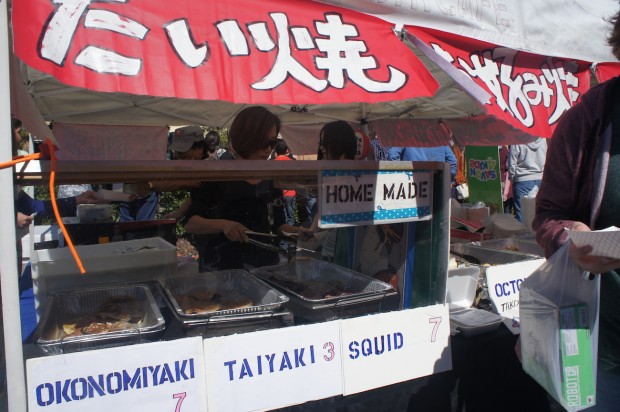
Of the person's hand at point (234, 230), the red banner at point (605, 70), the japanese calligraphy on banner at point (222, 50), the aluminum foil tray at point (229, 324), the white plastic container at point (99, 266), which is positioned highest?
the red banner at point (605, 70)

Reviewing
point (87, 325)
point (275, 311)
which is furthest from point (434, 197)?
point (87, 325)

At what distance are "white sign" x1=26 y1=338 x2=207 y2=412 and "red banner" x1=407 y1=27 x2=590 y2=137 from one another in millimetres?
1391

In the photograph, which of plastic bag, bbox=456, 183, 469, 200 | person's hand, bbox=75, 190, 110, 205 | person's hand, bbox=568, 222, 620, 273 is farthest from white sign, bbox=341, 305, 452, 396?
plastic bag, bbox=456, 183, 469, 200

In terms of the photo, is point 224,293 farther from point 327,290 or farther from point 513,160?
point 513,160

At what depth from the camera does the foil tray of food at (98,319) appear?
1.30m

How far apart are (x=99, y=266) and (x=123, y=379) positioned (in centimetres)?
80

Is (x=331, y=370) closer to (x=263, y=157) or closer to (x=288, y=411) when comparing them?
(x=288, y=411)

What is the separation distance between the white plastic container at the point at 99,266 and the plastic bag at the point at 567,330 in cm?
154

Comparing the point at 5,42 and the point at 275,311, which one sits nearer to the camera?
the point at 5,42

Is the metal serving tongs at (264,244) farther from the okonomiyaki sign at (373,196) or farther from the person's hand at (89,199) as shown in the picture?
the person's hand at (89,199)

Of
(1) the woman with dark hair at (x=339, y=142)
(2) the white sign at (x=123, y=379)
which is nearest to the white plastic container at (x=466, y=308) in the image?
(1) the woman with dark hair at (x=339, y=142)

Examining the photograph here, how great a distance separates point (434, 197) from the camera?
189 centimetres

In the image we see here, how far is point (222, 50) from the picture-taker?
1345mm

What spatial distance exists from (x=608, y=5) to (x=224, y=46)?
7.58ft
